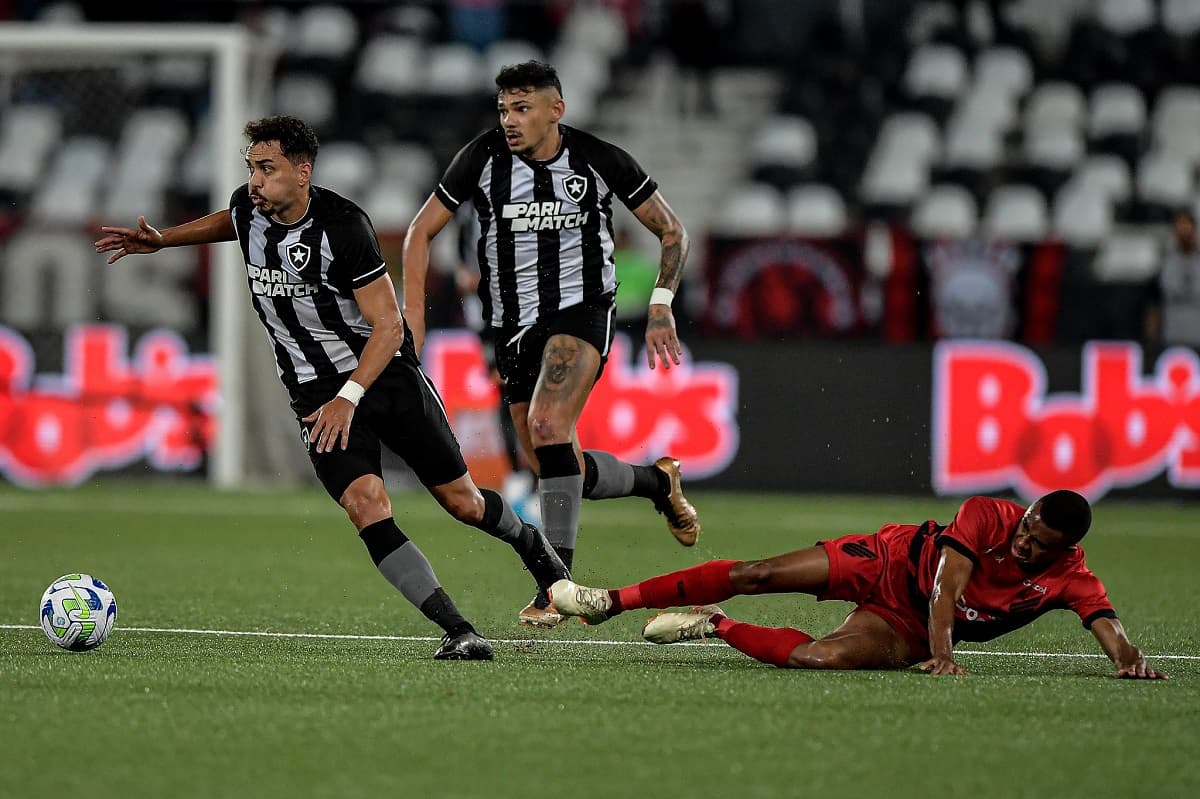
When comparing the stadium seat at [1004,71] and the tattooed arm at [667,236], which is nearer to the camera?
the tattooed arm at [667,236]

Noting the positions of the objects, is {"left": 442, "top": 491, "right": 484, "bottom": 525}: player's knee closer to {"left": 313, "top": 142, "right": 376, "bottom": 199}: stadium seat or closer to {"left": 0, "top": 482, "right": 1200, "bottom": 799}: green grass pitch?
{"left": 0, "top": 482, "right": 1200, "bottom": 799}: green grass pitch

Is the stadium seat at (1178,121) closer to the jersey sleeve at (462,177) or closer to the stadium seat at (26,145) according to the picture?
the stadium seat at (26,145)

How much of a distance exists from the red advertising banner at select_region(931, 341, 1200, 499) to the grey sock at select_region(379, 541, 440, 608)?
7.95 m

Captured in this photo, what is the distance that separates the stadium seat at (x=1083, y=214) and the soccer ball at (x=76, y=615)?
1209cm

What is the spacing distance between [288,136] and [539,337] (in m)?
1.59

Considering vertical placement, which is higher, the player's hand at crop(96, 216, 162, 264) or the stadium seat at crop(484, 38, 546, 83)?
the stadium seat at crop(484, 38, 546, 83)


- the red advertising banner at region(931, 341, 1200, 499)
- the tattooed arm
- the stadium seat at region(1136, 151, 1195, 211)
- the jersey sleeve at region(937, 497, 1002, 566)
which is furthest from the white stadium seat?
the jersey sleeve at region(937, 497, 1002, 566)

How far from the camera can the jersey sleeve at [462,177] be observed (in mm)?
7336

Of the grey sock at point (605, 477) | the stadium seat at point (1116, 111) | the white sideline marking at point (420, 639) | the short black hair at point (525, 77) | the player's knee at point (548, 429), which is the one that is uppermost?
the stadium seat at point (1116, 111)

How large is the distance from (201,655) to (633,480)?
91.5 inches

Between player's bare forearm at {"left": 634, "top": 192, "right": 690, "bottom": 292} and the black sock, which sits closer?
the black sock

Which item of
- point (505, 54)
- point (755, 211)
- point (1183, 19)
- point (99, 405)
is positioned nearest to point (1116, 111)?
point (1183, 19)

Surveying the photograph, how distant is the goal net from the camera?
14.1 meters

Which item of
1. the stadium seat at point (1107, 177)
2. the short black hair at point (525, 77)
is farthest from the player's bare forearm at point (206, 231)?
the stadium seat at point (1107, 177)
